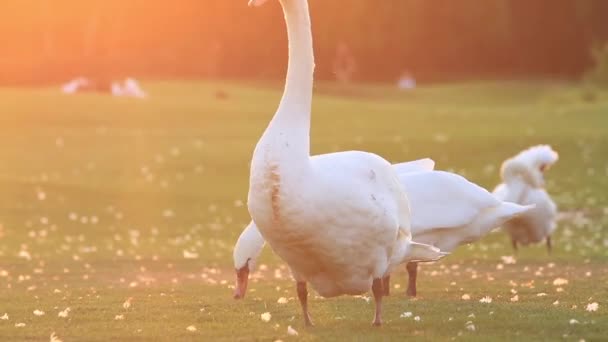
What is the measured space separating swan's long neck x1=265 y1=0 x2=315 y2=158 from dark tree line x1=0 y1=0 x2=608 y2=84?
70.2 m

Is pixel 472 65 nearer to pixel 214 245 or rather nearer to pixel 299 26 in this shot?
pixel 214 245

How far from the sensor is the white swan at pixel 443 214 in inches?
493

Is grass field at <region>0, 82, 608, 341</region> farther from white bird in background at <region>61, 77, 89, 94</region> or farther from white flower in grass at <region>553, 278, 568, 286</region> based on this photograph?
white bird in background at <region>61, 77, 89, 94</region>

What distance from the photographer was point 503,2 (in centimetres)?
8381

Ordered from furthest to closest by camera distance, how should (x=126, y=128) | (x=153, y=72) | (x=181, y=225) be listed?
(x=153, y=72) < (x=126, y=128) < (x=181, y=225)

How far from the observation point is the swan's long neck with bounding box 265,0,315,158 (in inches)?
343

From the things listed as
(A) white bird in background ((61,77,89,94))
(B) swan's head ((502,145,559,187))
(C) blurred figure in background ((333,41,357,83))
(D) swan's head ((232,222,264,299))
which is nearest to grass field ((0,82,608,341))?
(D) swan's head ((232,222,264,299))

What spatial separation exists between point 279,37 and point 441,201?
7444 centimetres

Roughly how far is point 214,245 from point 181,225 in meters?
3.79

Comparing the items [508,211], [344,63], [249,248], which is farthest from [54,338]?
[344,63]

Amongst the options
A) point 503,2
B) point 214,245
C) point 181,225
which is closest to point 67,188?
point 181,225

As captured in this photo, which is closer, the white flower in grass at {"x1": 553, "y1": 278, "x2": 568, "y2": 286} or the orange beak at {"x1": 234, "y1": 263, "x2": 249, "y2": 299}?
the orange beak at {"x1": 234, "y1": 263, "x2": 249, "y2": 299}

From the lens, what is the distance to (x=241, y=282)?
12.7m

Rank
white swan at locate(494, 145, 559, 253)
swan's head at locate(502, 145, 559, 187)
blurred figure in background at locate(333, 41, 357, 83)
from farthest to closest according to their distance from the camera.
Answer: blurred figure in background at locate(333, 41, 357, 83), swan's head at locate(502, 145, 559, 187), white swan at locate(494, 145, 559, 253)
